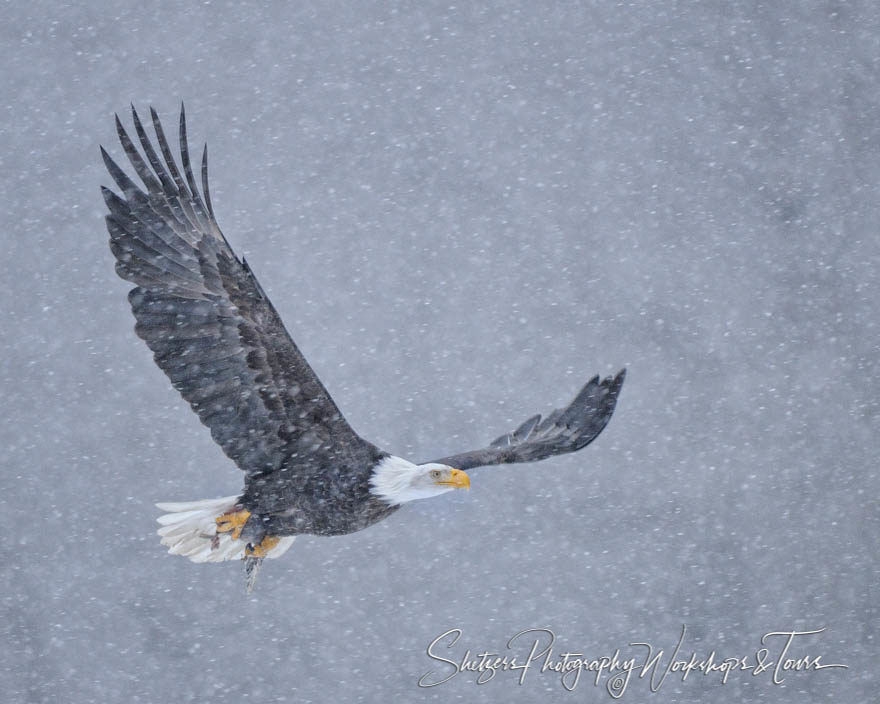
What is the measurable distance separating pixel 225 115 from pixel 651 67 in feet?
13.2

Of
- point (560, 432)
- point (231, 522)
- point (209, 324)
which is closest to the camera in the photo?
point (209, 324)

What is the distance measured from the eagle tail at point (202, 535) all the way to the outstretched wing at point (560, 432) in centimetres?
108

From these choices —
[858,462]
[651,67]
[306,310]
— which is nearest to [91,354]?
[306,310]

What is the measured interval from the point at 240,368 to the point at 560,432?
65.6 inches

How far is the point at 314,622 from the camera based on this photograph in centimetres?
1134

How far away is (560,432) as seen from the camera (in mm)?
6531

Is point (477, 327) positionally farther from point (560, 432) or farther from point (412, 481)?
point (412, 481)

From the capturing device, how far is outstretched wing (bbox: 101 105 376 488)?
5664 millimetres

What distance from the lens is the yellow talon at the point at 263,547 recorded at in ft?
20.8

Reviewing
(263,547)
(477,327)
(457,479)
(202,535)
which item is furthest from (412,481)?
(477,327)

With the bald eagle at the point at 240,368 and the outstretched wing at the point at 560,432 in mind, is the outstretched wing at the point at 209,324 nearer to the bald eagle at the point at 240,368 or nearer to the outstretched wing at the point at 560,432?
the bald eagle at the point at 240,368

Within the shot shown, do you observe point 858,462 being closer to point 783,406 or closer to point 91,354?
point 783,406

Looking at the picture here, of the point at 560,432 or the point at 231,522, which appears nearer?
the point at 231,522

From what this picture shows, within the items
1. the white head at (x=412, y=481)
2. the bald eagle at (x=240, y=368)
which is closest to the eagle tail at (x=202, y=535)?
the bald eagle at (x=240, y=368)
